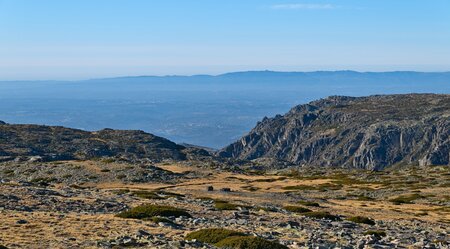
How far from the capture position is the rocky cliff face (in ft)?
446

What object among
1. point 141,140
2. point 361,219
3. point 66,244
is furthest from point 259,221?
point 141,140

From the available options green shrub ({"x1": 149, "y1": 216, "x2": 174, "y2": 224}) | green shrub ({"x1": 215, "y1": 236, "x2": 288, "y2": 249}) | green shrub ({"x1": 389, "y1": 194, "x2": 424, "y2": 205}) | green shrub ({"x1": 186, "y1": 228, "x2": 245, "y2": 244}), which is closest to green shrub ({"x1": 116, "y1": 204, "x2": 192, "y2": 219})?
green shrub ({"x1": 149, "y1": 216, "x2": 174, "y2": 224})

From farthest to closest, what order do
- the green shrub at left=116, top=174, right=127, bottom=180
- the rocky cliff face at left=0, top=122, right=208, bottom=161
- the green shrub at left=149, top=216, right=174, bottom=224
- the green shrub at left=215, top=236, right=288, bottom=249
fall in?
1. the rocky cliff face at left=0, top=122, right=208, bottom=161
2. the green shrub at left=116, top=174, right=127, bottom=180
3. the green shrub at left=149, top=216, right=174, bottom=224
4. the green shrub at left=215, top=236, right=288, bottom=249

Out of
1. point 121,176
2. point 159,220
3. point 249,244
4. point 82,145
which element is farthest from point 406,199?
point 82,145

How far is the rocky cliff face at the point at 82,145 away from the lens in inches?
5349

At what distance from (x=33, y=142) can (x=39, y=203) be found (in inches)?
4892

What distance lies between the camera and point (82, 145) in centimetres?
15188

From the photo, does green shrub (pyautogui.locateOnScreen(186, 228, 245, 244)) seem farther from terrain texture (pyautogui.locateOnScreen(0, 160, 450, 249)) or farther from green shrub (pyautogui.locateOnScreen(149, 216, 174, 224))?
green shrub (pyautogui.locateOnScreen(149, 216, 174, 224))

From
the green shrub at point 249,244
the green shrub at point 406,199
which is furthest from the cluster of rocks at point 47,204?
the green shrub at point 406,199

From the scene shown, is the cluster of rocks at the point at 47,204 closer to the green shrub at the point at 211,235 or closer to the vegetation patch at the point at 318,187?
Result: the green shrub at the point at 211,235

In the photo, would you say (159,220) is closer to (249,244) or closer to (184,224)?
(184,224)

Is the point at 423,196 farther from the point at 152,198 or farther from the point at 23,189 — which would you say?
the point at 23,189

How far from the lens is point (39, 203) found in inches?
1234

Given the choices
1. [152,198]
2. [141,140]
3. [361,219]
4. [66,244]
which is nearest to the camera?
[66,244]
